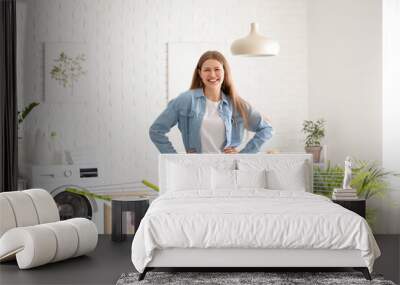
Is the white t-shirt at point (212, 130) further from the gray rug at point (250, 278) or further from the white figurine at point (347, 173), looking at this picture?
the gray rug at point (250, 278)

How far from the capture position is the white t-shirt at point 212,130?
7.39 meters

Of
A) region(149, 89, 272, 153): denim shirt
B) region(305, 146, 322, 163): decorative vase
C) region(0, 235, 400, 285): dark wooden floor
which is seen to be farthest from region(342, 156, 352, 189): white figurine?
region(149, 89, 272, 153): denim shirt

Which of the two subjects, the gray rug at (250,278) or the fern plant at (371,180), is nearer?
the gray rug at (250,278)

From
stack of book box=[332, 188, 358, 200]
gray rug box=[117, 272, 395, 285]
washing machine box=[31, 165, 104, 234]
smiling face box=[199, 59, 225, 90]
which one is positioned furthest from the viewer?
washing machine box=[31, 165, 104, 234]

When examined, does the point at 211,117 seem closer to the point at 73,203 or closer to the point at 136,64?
the point at 136,64

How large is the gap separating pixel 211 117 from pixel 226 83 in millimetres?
421

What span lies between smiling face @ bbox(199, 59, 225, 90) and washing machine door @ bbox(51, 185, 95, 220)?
2059 mm

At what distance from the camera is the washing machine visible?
313 inches

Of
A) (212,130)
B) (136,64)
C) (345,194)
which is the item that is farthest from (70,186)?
(345,194)

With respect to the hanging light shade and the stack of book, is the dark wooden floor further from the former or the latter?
the hanging light shade

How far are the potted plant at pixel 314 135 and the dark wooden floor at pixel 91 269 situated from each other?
1651 millimetres

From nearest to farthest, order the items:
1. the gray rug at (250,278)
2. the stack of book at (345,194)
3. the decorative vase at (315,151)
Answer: the gray rug at (250,278) → the stack of book at (345,194) → the decorative vase at (315,151)

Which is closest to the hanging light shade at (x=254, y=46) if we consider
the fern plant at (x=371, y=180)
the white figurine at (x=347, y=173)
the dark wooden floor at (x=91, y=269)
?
the white figurine at (x=347, y=173)

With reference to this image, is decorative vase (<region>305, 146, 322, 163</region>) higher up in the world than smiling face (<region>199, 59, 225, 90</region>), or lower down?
lower down
